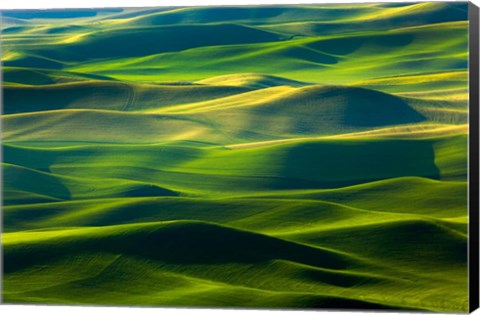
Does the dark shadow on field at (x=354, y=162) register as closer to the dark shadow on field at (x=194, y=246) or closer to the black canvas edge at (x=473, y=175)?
the black canvas edge at (x=473, y=175)

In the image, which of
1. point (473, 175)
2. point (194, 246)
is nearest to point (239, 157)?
point (194, 246)

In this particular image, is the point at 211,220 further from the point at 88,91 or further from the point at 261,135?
the point at 88,91

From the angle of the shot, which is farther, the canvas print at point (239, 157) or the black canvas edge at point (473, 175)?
the canvas print at point (239, 157)

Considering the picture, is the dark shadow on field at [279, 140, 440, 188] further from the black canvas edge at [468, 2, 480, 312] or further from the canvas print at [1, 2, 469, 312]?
the black canvas edge at [468, 2, 480, 312]

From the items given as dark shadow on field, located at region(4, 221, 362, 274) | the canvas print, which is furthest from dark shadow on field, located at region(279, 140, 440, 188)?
dark shadow on field, located at region(4, 221, 362, 274)

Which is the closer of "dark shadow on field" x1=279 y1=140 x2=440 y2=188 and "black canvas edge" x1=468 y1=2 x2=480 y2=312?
"black canvas edge" x1=468 y1=2 x2=480 y2=312

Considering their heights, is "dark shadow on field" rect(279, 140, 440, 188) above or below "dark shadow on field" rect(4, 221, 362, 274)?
above

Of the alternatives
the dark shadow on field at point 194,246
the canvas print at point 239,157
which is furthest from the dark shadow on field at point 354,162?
the dark shadow on field at point 194,246
